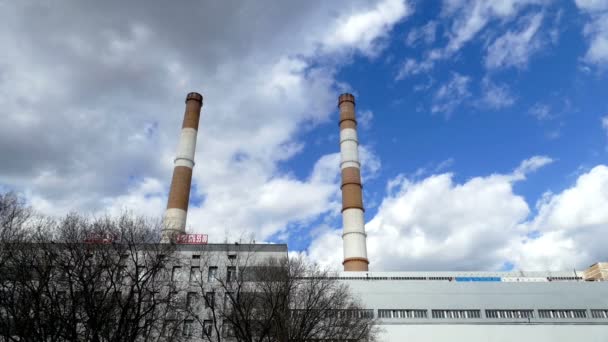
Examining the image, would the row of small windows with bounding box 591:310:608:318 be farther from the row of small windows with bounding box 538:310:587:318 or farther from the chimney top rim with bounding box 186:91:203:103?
the chimney top rim with bounding box 186:91:203:103

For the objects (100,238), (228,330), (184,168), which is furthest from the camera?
(184,168)

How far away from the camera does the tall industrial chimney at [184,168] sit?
143ft

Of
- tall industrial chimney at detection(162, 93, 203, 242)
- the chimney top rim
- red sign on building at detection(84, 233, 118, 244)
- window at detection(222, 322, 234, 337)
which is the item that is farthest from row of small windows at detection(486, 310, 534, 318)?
the chimney top rim

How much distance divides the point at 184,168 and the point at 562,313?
41.6 m

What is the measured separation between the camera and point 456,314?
127 ft

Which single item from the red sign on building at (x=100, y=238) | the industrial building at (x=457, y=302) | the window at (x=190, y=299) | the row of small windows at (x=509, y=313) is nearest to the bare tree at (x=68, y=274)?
the red sign on building at (x=100, y=238)

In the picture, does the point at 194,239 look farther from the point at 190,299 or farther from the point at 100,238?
the point at 100,238

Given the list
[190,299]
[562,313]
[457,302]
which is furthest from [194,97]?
[562,313]

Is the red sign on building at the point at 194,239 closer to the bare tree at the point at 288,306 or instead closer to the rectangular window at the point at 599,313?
the bare tree at the point at 288,306

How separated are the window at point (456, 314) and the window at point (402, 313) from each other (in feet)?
3.64

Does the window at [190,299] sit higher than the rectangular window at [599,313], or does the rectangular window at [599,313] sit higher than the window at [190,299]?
the rectangular window at [599,313]

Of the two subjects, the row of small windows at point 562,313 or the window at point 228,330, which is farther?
the row of small windows at point 562,313

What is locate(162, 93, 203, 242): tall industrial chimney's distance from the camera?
43.6 meters

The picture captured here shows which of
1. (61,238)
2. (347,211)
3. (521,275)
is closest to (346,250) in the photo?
(347,211)
